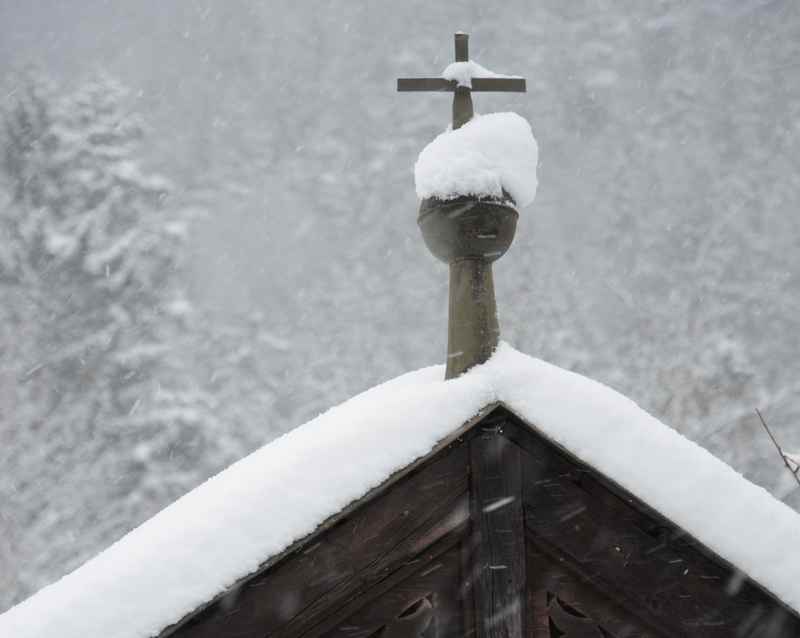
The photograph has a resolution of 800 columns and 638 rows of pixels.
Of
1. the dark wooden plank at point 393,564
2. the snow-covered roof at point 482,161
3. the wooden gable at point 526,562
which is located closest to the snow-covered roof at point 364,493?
the wooden gable at point 526,562

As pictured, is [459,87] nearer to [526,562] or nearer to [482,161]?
[482,161]

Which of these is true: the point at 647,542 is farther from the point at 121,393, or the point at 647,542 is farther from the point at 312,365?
the point at 312,365

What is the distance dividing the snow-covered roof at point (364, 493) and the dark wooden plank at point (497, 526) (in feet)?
0.30

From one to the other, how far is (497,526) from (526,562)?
0.12 meters

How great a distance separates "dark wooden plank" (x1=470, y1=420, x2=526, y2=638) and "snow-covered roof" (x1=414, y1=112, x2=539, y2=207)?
628mm

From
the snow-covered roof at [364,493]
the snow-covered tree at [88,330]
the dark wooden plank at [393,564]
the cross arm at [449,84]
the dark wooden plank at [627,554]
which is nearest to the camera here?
the snow-covered roof at [364,493]

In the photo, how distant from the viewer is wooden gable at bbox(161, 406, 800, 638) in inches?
63.5

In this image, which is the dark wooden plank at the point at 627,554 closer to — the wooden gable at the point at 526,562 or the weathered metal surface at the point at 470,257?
the wooden gable at the point at 526,562

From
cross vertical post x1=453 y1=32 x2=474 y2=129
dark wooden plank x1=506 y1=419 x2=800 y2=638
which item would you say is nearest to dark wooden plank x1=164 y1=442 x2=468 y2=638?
dark wooden plank x1=506 y1=419 x2=800 y2=638

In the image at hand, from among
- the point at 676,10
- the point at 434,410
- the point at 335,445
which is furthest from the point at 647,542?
the point at 676,10

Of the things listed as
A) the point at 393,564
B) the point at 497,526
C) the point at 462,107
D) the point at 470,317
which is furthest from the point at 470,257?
the point at 393,564

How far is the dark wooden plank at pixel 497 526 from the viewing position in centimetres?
166

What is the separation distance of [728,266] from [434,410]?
24.8 meters

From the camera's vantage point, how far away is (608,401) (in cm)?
168
